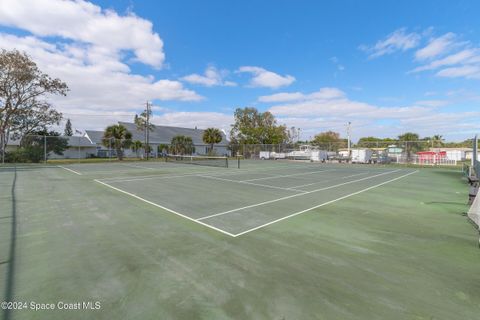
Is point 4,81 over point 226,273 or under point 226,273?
over

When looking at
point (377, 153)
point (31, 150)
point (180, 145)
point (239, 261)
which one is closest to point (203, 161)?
point (180, 145)

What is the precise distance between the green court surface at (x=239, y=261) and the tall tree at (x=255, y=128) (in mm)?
51534

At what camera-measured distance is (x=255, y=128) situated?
2311 inches

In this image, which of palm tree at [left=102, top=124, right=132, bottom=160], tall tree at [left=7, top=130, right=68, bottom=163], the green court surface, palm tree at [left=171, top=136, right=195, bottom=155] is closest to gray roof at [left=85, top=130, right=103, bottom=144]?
palm tree at [left=102, top=124, right=132, bottom=160]

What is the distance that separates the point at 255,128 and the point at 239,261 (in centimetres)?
→ 5559

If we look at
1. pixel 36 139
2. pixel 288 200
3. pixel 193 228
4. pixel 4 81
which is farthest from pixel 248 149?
pixel 193 228

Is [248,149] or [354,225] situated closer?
[354,225]

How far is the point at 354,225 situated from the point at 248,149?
143 ft

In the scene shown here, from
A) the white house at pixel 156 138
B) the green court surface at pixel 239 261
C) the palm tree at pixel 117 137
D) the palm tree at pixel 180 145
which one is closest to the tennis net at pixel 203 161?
the palm tree at pixel 180 145

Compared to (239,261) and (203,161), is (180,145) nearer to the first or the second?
(203,161)

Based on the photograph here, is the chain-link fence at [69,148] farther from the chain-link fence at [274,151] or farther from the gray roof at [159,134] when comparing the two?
the gray roof at [159,134]

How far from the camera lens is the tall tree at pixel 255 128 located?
5878 centimetres

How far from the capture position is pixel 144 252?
431 cm

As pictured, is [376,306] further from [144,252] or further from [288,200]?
[288,200]
